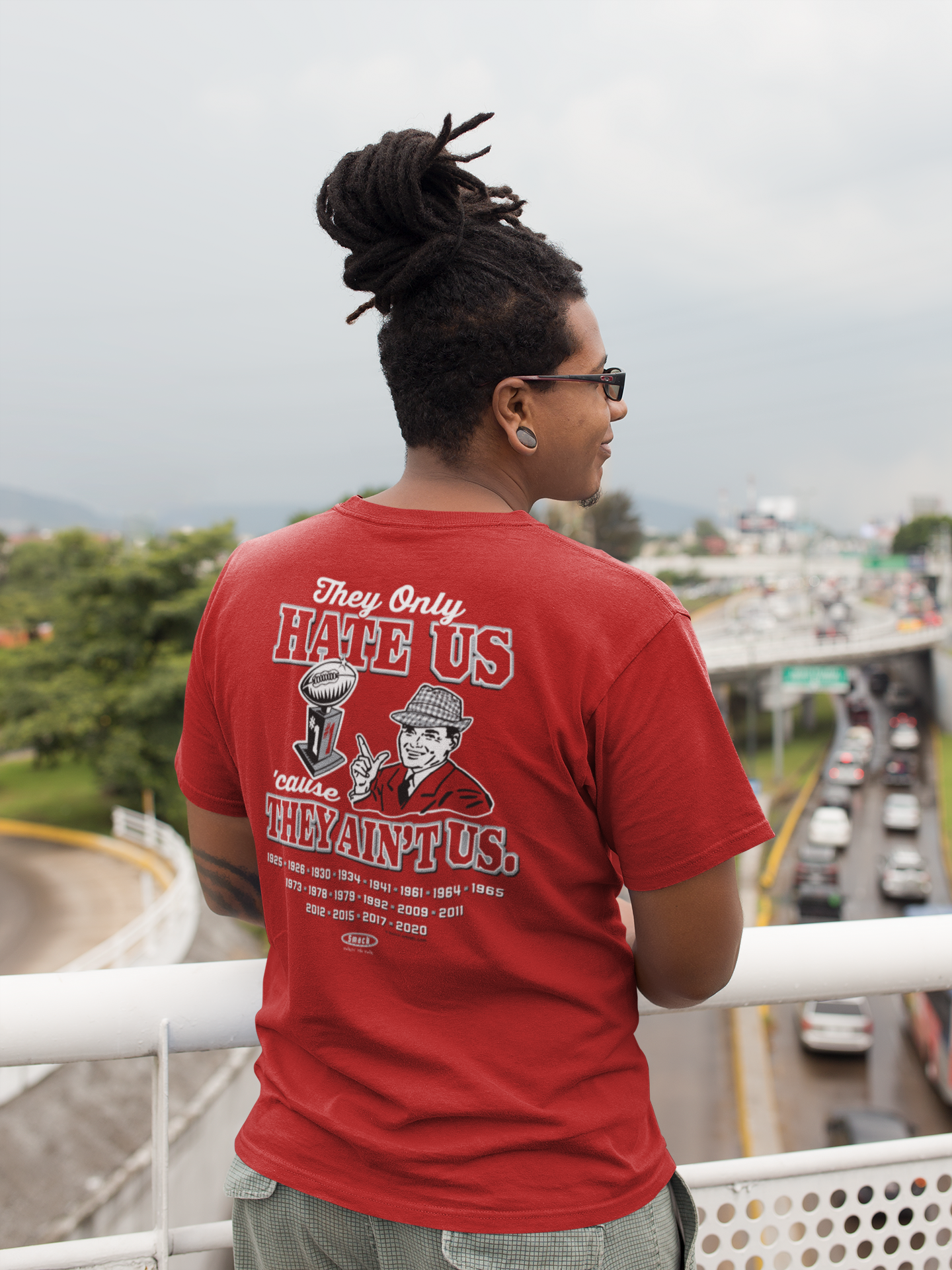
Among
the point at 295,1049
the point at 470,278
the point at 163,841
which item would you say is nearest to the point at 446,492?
the point at 470,278

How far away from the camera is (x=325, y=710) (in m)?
0.88

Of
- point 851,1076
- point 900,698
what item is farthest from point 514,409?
point 900,698

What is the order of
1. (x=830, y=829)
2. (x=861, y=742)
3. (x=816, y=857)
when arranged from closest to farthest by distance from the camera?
(x=816, y=857) → (x=830, y=829) → (x=861, y=742)

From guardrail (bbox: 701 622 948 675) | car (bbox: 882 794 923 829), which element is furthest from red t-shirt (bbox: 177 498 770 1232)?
car (bbox: 882 794 923 829)

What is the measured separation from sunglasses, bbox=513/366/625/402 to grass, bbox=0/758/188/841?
812 inches

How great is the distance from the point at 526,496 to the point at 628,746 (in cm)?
30

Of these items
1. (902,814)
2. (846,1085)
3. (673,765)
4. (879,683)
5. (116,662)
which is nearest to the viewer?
(673,765)

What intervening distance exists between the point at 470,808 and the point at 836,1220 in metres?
0.88

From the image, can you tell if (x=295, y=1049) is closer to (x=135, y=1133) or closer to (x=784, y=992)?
(x=784, y=992)

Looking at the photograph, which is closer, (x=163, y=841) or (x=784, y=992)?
(x=784, y=992)

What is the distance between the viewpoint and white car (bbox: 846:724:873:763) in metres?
30.2

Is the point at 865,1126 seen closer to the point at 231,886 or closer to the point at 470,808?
the point at 231,886

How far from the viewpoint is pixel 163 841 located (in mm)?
17984

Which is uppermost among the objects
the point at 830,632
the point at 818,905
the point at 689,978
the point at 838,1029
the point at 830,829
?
the point at 689,978
